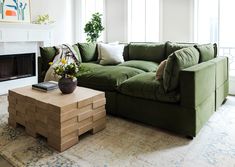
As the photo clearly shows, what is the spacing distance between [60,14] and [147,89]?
381 cm

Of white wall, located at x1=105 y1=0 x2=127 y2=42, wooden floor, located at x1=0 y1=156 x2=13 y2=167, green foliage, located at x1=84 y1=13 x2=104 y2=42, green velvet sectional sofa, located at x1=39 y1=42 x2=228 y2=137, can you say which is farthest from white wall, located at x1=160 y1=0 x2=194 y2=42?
wooden floor, located at x1=0 y1=156 x2=13 y2=167

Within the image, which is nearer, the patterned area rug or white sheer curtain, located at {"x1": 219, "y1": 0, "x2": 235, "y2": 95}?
the patterned area rug

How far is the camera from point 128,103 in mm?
2754

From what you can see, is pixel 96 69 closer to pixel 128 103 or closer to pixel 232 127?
pixel 128 103

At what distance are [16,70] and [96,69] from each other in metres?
1.94

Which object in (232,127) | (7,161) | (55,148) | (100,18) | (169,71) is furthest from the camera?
(100,18)

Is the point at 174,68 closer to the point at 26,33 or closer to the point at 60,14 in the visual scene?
the point at 26,33

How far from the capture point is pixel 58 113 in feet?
6.63

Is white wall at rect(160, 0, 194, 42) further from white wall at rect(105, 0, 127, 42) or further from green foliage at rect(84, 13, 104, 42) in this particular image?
green foliage at rect(84, 13, 104, 42)

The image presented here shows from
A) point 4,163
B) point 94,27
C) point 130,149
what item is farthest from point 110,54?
point 4,163

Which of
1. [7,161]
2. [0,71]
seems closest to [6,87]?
[0,71]

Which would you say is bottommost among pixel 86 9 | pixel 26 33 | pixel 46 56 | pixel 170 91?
pixel 170 91

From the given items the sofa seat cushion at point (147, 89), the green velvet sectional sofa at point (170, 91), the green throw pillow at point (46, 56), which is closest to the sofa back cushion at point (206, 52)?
the green velvet sectional sofa at point (170, 91)

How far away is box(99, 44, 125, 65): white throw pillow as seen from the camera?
396cm
